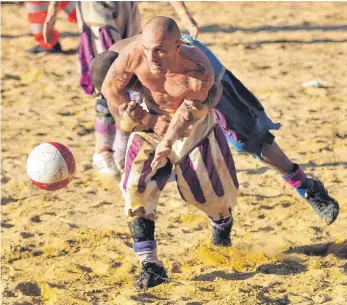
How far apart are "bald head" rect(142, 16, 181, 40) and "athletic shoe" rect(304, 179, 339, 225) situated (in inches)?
75.6

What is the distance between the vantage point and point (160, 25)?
533 cm

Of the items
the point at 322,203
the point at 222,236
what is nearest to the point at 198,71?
the point at 222,236

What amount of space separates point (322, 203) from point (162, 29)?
6.84 ft

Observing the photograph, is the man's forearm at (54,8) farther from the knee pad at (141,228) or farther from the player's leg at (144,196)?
the knee pad at (141,228)

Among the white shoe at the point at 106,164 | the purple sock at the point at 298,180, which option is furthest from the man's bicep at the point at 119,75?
the white shoe at the point at 106,164

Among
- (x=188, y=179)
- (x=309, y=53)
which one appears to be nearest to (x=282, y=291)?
(x=188, y=179)

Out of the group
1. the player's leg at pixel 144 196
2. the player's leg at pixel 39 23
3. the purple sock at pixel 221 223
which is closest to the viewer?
the player's leg at pixel 144 196

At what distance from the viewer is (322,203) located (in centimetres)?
672

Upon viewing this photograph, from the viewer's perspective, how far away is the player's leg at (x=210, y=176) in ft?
19.5

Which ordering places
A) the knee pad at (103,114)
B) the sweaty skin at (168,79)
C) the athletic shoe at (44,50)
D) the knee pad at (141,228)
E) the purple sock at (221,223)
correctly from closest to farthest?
the sweaty skin at (168,79) → the knee pad at (141,228) → the purple sock at (221,223) → the knee pad at (103,114) → the athletic shoe at (44,50)

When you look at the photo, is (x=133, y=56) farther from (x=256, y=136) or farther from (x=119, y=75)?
(x=256, y=136)

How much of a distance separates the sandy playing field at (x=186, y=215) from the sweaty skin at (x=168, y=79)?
104 centimetres

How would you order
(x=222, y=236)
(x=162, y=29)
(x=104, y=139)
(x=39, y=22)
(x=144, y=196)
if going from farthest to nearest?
(x=39, y=22) → (x=104, y=139) → (x=222, y=236) → (x=144, y=196) → (x=162, y=29)

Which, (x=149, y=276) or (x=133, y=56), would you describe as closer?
(x=133, y=56)
